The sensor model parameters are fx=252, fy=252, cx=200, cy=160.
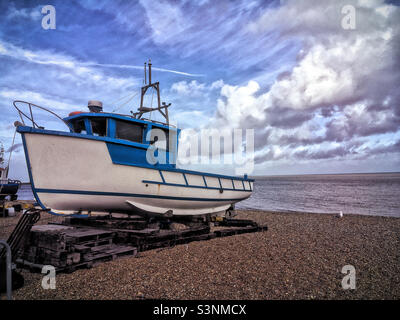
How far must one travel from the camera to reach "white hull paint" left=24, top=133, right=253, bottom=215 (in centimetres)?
675

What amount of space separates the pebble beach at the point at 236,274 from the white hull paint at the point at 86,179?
180 cm

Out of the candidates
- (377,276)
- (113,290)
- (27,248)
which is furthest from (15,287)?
(377,276)

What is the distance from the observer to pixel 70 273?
546 cm

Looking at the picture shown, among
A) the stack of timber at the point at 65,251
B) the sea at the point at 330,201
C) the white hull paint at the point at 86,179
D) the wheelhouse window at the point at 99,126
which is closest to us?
the stack of timber at the point at 65,251

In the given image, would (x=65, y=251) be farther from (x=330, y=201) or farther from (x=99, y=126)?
(x=330, y=201)

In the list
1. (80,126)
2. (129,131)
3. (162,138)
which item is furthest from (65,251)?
(162,138)

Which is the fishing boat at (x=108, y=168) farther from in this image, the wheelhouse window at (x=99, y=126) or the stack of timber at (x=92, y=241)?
the stack of timber at (x=92, y=241)

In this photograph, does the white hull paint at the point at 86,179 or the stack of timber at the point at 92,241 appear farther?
the white hull paint at the point at 86,179

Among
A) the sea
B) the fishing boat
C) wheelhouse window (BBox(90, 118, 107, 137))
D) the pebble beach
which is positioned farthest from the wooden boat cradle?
the sea

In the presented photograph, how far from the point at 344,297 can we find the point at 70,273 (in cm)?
554

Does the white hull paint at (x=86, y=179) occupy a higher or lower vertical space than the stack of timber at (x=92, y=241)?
higher

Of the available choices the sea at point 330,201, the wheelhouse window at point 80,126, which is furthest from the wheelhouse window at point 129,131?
the sea at point 330,201

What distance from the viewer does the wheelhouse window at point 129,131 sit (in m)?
7.88
